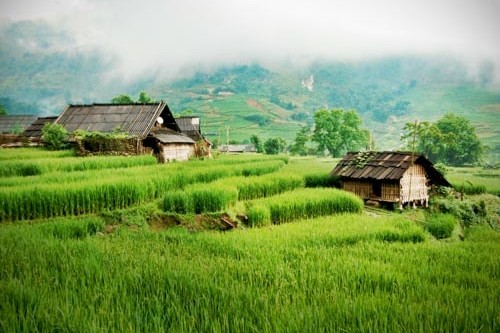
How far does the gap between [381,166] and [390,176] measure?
2.98ft

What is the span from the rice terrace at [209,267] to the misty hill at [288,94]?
41295 mm

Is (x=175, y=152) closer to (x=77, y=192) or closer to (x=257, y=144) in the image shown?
(x=77, y=192)

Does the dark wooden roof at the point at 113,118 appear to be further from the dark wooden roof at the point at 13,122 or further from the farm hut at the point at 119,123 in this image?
the dark wooden roof at the point at 13,122

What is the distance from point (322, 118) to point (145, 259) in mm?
41621

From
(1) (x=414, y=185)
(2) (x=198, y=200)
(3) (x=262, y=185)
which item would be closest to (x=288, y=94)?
(1) (x=414, y=185)

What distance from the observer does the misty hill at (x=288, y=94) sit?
9306 centimetres

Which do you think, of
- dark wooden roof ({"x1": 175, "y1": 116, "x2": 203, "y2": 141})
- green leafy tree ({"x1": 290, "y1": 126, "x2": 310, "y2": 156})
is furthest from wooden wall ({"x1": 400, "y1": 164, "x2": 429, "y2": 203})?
green leafy tree ({"x1": 290, "y1": 126, "x2": 310, "y2": 156})

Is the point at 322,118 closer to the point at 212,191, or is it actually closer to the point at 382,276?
the point at 212,191

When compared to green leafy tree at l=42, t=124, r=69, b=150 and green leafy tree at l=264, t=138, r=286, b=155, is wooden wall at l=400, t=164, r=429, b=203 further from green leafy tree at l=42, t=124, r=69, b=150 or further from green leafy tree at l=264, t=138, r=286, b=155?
green leafy tree at l=264, t=138, r=286, b=155

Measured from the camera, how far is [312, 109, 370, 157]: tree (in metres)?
44.3

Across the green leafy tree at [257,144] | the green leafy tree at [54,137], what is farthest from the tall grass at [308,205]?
the green leafy tree at [257,144]

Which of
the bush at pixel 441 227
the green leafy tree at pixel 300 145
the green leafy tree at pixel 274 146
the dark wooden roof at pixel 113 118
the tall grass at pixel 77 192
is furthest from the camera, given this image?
the green leafy tree at pixel 274 146

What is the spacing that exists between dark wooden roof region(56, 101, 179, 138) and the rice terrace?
693 centimetres

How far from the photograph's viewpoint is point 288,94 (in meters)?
157
